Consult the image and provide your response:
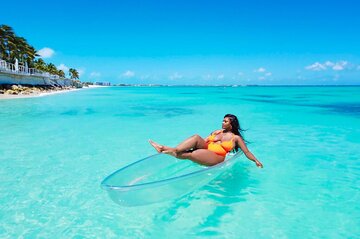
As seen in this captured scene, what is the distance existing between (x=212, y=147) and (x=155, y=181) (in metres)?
1.54

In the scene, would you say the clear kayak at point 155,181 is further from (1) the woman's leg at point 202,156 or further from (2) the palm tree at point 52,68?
(2) the palm tree at point 52,68

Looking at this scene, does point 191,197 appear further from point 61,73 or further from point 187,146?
point 61,73

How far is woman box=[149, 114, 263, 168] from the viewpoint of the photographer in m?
4.72

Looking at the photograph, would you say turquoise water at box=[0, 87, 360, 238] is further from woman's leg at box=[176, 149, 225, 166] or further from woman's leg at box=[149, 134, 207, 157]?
woman's leg at box=[149, 134, 207, 157]

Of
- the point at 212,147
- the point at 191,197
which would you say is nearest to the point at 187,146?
the point at 212,147

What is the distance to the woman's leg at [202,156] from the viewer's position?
474cm

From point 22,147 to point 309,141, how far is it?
27.4 feet

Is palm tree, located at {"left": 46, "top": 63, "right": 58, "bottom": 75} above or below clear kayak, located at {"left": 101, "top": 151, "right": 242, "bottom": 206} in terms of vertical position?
above

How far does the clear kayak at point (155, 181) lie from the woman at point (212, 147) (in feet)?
0.66

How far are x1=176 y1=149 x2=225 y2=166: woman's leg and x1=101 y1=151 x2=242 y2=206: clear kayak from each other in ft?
0.61

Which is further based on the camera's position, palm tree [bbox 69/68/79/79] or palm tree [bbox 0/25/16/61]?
palm tree [bbox 69/68/79/79]

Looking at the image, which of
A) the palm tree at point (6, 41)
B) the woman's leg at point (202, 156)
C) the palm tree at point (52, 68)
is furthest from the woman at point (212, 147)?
the palm tree at point (52, 68)

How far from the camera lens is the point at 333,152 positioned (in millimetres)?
7926

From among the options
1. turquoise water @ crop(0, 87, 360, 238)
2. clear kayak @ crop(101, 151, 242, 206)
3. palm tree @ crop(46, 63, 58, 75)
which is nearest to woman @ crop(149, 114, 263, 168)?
clear kayak @ crop(101, 151, 242, 206)
